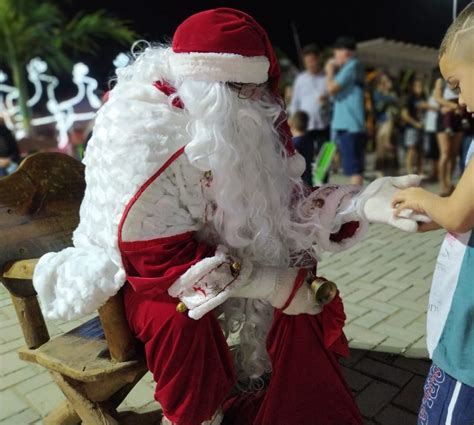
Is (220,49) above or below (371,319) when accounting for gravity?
above

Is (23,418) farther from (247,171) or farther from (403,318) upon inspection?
(403,318)

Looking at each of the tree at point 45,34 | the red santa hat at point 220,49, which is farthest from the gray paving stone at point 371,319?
the tree at point 45,34

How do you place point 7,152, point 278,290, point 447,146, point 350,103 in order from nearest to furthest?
1. point 278,290
2. point 350,103
3. point 447,146
4. point 7,152

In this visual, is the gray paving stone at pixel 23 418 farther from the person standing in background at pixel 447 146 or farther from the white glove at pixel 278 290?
the person standing in background at pixel 447 146

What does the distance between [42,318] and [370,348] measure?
1.56 m

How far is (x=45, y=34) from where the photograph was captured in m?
9.78

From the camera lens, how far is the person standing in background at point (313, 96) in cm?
581

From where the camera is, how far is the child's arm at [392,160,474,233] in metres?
1.12

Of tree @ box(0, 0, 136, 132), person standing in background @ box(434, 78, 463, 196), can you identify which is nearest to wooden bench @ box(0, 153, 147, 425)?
person standing in background @ box(434, 78, 463, 196)

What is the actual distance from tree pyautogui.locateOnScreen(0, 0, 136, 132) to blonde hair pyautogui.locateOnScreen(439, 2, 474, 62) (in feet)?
31.3

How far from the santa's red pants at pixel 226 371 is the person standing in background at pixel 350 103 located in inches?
154

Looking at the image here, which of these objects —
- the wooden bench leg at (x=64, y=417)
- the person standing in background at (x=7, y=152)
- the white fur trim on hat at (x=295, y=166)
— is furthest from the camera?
the person standing in background at (x=7, y=152)

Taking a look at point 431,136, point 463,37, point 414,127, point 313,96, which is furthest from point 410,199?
point 414,127

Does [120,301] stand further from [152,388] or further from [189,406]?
[152,388]
